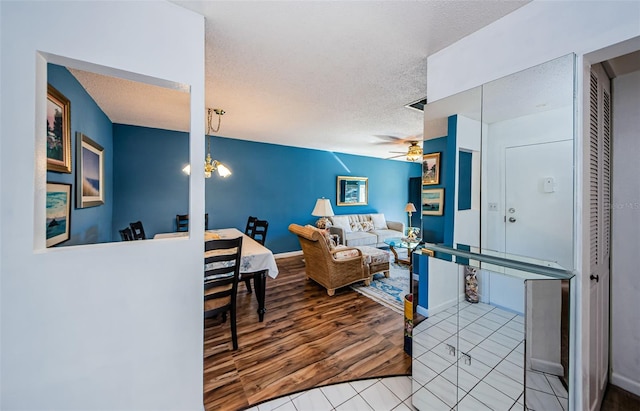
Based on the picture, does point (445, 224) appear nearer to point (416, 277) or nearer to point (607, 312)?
point (416, 277)

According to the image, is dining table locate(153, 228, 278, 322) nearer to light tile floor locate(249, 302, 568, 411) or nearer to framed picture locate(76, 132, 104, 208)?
light tile floor locate(249, 302, 568, 411)

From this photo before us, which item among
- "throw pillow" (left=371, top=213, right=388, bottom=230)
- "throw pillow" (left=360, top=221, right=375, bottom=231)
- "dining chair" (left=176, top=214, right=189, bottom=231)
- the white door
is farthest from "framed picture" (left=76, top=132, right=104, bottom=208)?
"throw pillow" (left=371, top=213, right=388, bottom=230)

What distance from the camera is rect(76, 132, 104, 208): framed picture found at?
229cm

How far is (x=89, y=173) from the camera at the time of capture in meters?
2.57

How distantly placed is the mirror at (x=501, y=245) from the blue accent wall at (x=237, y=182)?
3880 mm

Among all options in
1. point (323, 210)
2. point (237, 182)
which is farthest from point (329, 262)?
point (237, 182)

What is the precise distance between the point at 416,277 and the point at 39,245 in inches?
80.1

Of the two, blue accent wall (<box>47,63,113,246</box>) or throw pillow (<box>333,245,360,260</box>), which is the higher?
blue accent wall (<box>47,63,113,246</box>)

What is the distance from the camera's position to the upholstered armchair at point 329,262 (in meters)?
3.18

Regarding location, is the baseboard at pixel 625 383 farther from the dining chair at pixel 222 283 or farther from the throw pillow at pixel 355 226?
the throw pillow at pixel 355 226

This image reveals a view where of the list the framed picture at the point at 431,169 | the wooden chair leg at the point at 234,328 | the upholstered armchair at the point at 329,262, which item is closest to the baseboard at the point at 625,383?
the framed picture at the point at 431,169

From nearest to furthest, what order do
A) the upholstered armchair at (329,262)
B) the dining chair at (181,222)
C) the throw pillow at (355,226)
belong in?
the upholstered armchair at (329,262) < the dining chair at (181,222) < the throw pillow at (355,226)

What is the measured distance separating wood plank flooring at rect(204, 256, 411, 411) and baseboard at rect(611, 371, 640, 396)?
1378mm

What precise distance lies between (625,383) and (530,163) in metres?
1.79
